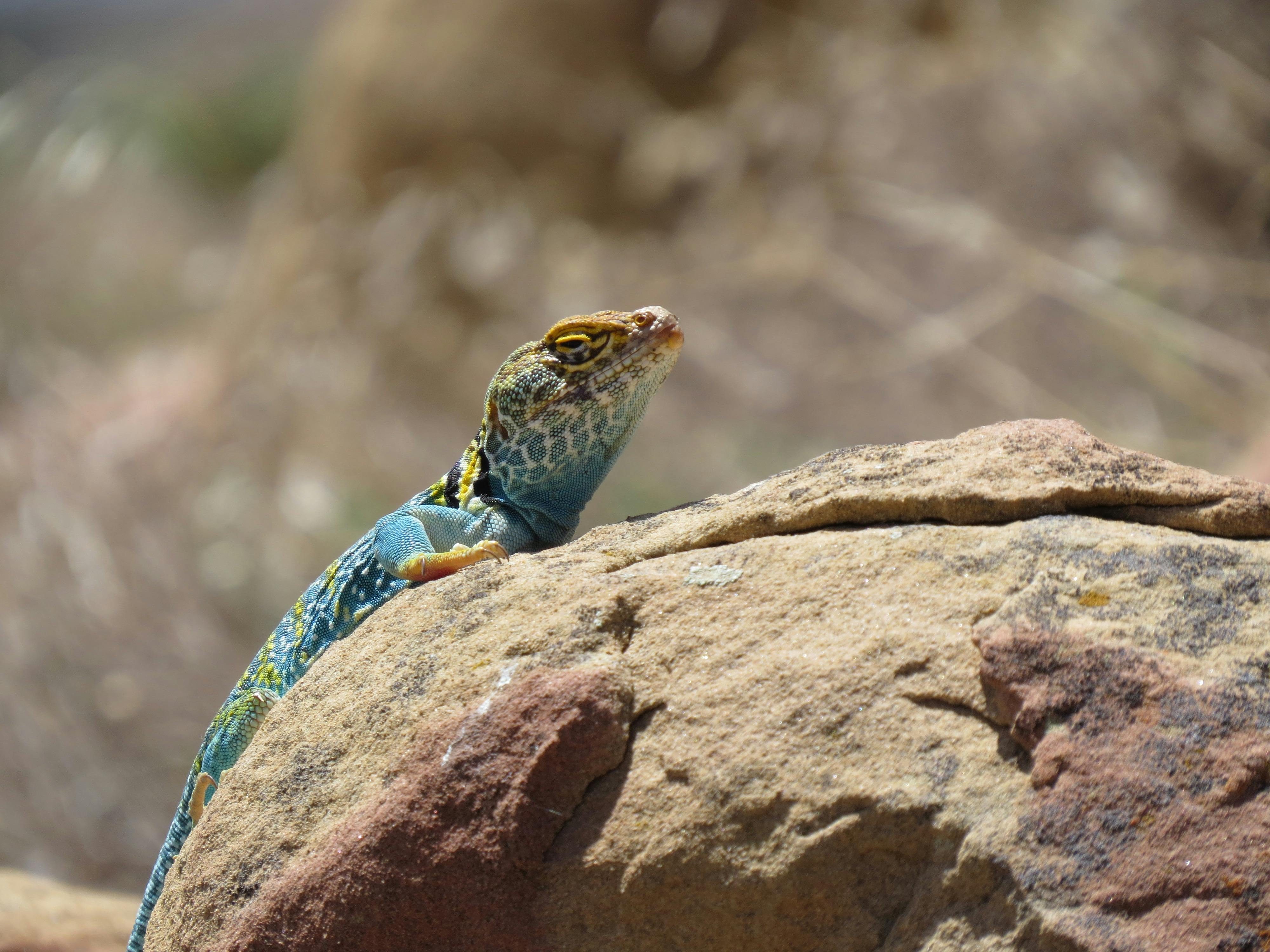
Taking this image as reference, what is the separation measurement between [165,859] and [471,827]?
2103mm

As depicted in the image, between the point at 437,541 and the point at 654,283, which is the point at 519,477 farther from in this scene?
the point at 654,283

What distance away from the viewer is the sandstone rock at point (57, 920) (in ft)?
16.9

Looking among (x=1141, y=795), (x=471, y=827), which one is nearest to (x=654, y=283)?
(x=471, y=827)

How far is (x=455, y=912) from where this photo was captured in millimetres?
2588

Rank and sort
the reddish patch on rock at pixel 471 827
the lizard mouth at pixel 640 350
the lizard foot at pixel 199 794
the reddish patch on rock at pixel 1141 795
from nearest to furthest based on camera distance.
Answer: the reddish patch on rock at pixel 1141 795, the reddish patch on rock at pixel 471 827, the lizard mouth at pixel 640 350, the lizard foot at pixel 199 794

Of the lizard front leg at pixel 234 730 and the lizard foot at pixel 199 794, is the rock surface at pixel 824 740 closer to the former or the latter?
the lizard front leg at pixel 234 730

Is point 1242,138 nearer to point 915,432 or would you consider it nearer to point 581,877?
point 915,432

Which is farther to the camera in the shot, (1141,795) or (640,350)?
(640,350)

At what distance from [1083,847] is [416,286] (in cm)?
957

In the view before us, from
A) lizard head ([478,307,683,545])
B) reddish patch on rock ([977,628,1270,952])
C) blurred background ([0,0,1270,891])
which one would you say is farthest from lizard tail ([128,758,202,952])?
blurred background ([0,0,1270,891])

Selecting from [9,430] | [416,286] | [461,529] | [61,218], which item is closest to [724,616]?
[461,529]

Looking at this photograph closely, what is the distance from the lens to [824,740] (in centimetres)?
237

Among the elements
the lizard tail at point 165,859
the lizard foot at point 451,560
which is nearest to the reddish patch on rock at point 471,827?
the lizard foot at point 451,560

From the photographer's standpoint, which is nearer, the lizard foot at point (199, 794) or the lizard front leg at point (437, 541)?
the lizard front leg at point (437, 541)
